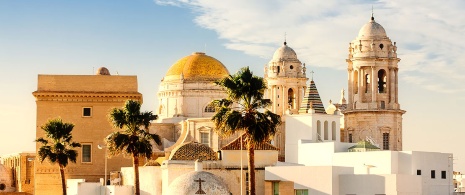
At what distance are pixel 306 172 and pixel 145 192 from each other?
10.1 meters

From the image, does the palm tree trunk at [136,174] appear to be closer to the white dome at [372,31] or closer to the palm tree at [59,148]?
the palm tree at [59,148]

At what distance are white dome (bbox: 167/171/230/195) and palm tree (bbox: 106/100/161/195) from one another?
97.2 inches

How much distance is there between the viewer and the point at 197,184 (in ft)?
181

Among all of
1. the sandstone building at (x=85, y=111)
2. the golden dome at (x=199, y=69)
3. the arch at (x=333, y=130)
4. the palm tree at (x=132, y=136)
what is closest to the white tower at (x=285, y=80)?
the golden dome at (x=199, y=69)

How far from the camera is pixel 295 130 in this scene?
3472 inches

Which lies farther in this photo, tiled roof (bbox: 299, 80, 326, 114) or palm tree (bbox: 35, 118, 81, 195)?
tiled roof (bbox: 299, 80, 326, 114)

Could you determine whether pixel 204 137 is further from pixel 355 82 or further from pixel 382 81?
pixel 382 81

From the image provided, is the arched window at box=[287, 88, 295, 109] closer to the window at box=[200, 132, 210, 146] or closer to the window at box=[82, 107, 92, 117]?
the window at box=[200, 132, 210, 146]

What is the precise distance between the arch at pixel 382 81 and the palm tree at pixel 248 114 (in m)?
43.7

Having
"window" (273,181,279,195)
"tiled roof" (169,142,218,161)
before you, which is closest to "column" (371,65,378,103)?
"tiled roof" (169,142,218,161)

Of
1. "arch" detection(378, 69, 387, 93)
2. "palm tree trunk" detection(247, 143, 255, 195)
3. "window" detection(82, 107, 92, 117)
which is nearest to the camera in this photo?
"palm tree trunk" detection(247, 143, 255, 195)

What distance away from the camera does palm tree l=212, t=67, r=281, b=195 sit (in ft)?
163

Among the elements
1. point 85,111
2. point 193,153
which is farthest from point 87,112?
point 193,153

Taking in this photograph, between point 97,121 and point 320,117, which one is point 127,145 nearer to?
point 97,121
